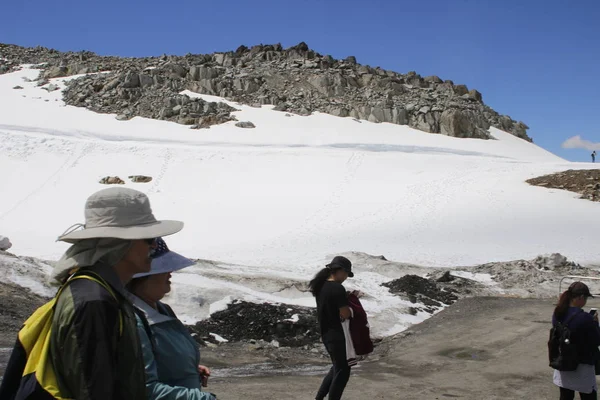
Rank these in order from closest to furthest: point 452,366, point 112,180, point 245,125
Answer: point 452,366 < point 112,180 < point 245,125

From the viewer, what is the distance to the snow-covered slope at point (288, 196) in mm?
20719

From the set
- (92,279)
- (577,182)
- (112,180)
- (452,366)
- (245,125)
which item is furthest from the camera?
(245,125)

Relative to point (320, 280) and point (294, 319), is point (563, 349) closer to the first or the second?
point (320, 280)

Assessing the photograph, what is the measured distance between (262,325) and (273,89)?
4942 centimetres

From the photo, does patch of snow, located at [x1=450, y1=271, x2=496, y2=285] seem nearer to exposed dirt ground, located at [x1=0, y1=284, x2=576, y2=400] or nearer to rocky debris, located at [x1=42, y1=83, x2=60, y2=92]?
exposed dirt ground, located at [x1=0, y1=284, x2=576, y2=400]

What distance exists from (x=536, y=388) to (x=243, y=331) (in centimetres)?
476

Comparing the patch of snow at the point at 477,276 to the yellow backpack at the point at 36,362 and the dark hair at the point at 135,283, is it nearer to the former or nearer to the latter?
the dark hair at the point at 135,283

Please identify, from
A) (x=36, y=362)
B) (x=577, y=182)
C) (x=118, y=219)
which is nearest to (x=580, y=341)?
(x=118, y=219)

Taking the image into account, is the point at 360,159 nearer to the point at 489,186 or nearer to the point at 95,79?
the point at 489,186

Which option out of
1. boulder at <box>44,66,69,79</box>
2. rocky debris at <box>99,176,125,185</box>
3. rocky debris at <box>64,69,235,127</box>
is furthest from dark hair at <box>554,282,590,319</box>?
boulder at <box>44,66,69,79</box>

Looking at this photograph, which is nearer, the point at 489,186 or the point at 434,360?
the point at 434,360

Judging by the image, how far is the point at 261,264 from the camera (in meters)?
18.1

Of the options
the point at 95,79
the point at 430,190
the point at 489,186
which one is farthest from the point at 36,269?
the point at 95,79

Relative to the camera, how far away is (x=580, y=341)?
5.43 metres
